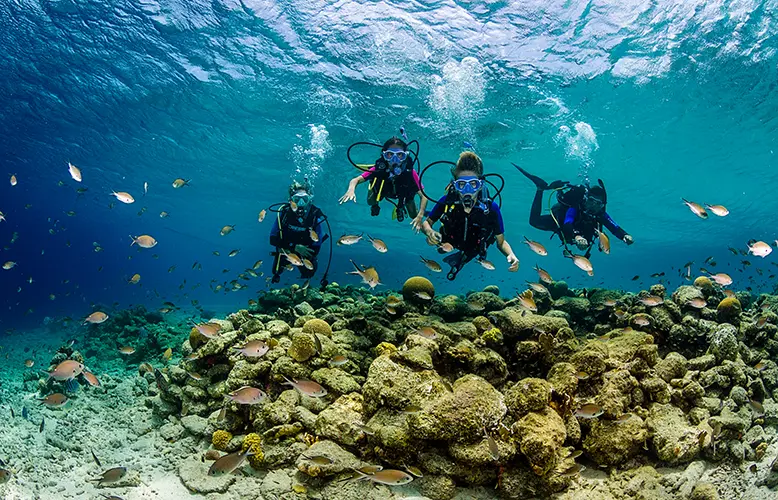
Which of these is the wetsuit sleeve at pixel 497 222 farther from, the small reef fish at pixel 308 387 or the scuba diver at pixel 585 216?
the small reef fish at pixel 308 387

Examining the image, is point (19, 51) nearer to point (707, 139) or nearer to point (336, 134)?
point (336, 134)

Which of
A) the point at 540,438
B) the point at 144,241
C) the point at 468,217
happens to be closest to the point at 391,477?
the point at 540,438

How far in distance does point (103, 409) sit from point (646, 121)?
23.1 m

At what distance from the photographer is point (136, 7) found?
1362cm

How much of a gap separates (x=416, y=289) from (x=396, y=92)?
12660 mm

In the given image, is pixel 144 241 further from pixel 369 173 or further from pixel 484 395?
pixel 484 395

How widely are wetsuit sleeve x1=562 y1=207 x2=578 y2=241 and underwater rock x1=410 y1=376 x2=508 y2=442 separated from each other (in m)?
6.73

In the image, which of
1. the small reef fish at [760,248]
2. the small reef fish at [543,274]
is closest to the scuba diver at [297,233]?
the small reef fish at [543,274]

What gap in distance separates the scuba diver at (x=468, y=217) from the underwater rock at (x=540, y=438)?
2629 mm

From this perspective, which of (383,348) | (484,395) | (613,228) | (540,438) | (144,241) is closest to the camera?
(540,438)

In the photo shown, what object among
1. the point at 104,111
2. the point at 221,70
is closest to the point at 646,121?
the point at 221,70

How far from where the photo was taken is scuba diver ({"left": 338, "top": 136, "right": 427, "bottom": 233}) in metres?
7.29

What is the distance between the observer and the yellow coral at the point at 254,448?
495cm

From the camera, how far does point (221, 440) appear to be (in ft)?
17.9
